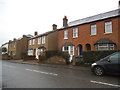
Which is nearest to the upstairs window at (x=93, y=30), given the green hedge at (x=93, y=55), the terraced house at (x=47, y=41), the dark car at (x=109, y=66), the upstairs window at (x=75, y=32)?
the upstairs window at (x=75, y=32)

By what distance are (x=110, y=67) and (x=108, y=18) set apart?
12.0 meters

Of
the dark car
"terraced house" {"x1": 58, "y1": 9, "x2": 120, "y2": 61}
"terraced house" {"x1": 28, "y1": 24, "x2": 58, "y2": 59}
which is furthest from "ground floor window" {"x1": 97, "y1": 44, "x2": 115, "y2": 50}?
"terraced house" {"x1": 28, "y1": 24, "x2": 58, "y2": 59}

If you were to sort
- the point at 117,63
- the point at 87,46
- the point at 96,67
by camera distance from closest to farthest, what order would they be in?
the point at 117,63
the point at 96,67
the point at 87,46

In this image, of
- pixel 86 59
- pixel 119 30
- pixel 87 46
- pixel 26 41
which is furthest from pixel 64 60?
pixel 26 41

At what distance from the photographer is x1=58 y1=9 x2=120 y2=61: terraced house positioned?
18.1 m

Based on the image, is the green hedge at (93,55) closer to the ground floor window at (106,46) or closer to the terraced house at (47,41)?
the ground floor window at (106,46)

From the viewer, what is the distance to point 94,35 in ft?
67.2

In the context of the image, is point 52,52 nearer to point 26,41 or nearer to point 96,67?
point 96,67

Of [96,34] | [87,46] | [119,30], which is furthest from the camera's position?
[87,46]

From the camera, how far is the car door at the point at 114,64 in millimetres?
8594

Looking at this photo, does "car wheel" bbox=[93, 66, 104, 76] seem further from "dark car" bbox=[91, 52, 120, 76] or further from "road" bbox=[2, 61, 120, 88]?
"road" bbox=[2, 61, 120, 88]

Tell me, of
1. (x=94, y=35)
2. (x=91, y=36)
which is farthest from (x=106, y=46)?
(x=91, y=36)

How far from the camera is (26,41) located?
41.1 metres

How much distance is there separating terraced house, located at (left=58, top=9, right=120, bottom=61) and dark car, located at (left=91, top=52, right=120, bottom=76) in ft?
31.1
